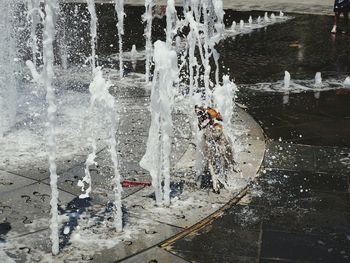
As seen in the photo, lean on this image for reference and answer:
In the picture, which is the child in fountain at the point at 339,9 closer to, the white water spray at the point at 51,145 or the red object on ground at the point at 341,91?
the red object on ground at the point at 341,91

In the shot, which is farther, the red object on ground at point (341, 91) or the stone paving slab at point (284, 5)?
the stone paving slab at point (284, 5)

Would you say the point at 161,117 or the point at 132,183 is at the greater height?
the point at 161,117

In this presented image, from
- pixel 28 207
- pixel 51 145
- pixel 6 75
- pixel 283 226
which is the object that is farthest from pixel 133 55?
pixel 283 226

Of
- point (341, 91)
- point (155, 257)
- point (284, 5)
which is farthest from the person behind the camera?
point (284, 5)

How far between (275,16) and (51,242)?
18.0 meters

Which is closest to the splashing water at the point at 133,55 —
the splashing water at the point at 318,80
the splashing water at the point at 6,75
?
the splashing water at the point at 318,80

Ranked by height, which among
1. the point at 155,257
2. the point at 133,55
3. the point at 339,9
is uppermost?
the point at 339,9

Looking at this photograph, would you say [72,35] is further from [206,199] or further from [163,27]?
[206,199]

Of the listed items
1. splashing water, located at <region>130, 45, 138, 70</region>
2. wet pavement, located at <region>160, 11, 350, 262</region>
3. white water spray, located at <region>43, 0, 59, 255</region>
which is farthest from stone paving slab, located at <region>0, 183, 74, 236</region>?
splashing water, located at <region>130, 45, 138, 70</region>

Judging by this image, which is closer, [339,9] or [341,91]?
[341,91]

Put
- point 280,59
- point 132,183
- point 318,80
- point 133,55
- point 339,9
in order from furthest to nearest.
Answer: point 339,9, point 133,55, point 280,59, point 318,80, point 132,183

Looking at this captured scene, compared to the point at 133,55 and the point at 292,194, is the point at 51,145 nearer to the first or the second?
the point at 292,194

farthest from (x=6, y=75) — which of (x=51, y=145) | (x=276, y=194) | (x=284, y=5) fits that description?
(x=284, y=5)

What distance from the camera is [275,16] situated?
2117cm
